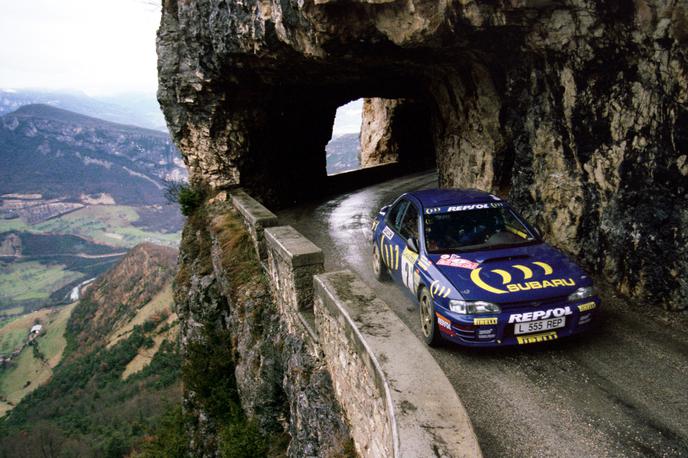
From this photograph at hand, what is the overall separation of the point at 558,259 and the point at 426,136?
62.2ft

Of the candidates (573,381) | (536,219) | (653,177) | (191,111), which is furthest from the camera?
(191,111)

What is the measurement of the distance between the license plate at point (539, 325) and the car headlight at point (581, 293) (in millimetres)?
240

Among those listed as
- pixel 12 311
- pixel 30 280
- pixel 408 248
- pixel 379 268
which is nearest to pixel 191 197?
pixel 379 268

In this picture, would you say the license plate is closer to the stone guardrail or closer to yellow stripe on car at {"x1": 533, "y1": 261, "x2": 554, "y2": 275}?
yellow stripe on car at {"x1": 533, "y1": 261, "x2": 554, "y2": 275}

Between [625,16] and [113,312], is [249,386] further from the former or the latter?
Result: [113,312]

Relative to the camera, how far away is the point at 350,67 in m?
9.37

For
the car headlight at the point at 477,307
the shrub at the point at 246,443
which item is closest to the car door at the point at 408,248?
the car headlight at the point at 477,307

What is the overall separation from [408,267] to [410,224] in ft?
2.16

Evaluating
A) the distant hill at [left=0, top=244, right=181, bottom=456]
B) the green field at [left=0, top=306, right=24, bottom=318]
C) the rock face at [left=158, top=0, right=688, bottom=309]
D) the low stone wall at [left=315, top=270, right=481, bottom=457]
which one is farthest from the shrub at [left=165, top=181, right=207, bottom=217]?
the green field at [left=0, top=306, right=24, bottom=318]

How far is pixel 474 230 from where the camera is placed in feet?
19.0

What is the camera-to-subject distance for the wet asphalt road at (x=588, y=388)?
3684 millimetres

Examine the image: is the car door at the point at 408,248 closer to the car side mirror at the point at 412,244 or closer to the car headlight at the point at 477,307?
the car side mirror at the point at 412,244

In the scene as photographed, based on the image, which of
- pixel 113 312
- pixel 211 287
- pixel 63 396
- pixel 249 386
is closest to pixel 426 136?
pixel 211 287

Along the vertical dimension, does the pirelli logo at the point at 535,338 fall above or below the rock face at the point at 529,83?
below
